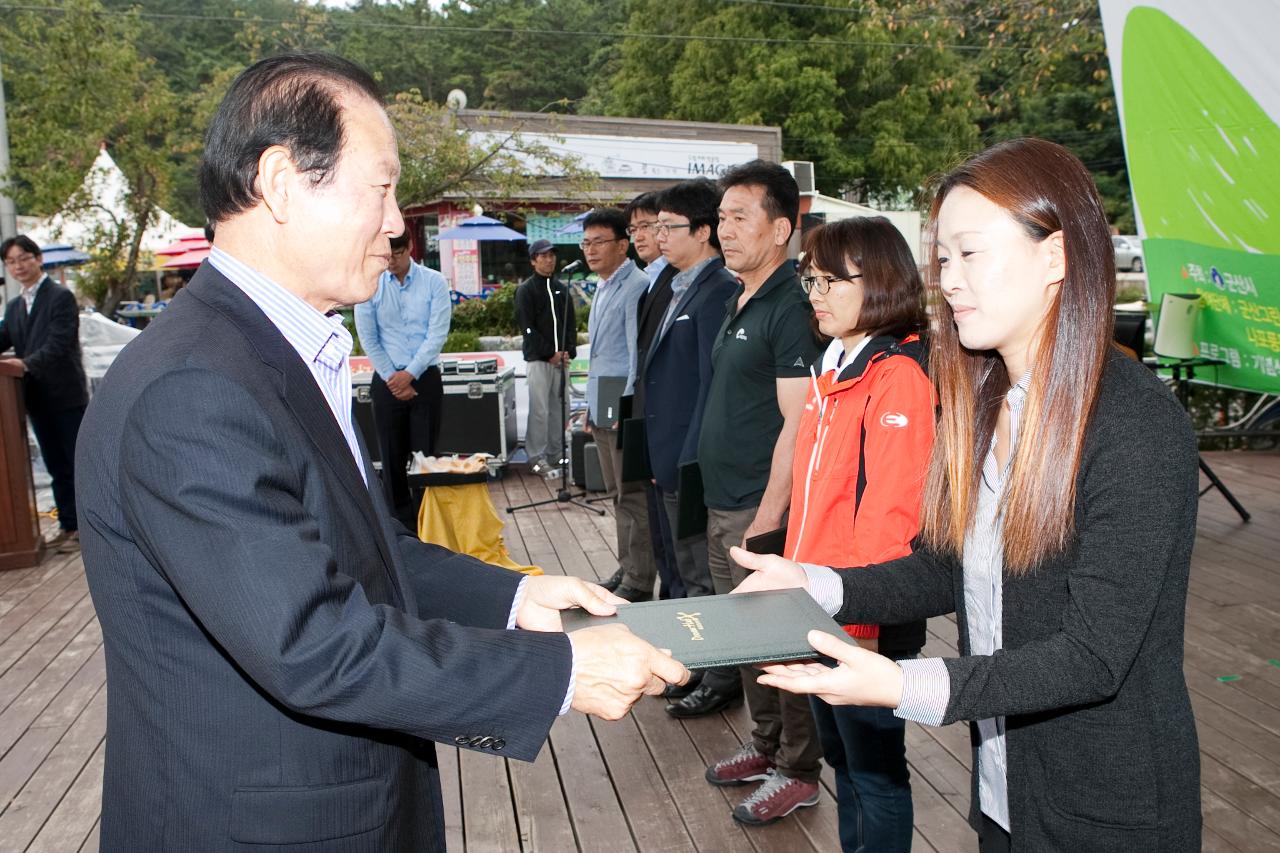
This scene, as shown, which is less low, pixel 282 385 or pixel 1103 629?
pixel 282 385

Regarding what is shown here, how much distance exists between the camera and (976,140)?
33188mm

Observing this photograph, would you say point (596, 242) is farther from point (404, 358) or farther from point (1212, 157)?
point (1212, 157)

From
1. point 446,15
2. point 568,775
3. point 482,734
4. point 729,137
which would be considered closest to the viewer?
point 482,734

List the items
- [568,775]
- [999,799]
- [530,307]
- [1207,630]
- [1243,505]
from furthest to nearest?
1. [530,307]
2. [1243,505]
3. [1207,630]
4. [568,775]
5. [999,799]

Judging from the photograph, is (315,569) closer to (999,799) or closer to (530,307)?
(999,799)

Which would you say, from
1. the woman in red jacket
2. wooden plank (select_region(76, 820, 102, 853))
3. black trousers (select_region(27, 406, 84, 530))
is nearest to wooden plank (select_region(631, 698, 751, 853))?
the woman in red jacket

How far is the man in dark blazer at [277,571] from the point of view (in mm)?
1186

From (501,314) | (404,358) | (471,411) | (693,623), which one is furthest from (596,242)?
(501,314)

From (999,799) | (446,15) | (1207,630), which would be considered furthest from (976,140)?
(999,799)

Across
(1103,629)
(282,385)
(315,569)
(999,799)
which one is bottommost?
(999,799)

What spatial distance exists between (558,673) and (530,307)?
703cm

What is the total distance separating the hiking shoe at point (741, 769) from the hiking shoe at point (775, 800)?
12 cm

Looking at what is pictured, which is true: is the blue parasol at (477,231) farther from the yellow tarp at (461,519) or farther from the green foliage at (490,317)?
the yellow tarp at (461,519)

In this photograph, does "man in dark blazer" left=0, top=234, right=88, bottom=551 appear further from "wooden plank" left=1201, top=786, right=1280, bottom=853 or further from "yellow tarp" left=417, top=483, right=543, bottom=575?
"wooden plank" left=1201, top=786, right=1280, bottom=853
